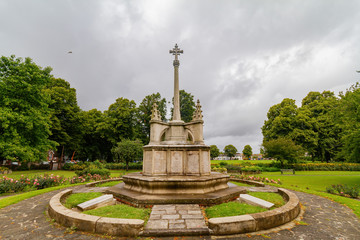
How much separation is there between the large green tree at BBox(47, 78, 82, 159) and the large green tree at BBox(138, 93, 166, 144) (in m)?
12.3

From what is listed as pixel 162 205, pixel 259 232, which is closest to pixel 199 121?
pixel 162 205

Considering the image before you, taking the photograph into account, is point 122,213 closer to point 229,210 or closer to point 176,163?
point 229,210

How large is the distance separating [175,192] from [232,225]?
3.20 metres

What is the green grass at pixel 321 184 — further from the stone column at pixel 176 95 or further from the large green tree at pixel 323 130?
the large green tree at pixel 323 130

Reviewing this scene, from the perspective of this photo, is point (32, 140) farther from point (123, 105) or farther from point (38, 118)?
point (123, 105)

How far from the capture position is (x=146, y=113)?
3956 cm

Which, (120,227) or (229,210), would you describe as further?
(229,210)

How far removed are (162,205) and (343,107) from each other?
1952 centimetres

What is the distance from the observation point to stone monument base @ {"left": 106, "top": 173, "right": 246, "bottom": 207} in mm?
6173

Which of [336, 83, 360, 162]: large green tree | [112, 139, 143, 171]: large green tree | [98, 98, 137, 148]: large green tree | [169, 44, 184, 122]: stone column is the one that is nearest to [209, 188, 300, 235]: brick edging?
[169, 44, 184, 122]: stone column

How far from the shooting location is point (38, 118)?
19.0 meters

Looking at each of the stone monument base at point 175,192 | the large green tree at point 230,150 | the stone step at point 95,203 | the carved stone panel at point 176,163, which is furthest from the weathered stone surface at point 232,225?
the large green tree at point 230,150

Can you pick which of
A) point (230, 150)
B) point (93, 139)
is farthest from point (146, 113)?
A: point (230, 150)

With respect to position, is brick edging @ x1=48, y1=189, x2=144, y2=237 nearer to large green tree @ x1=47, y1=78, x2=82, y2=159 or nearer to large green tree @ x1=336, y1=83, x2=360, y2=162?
large green tree @ x1=336, y1=83, x2=360, y2=162
